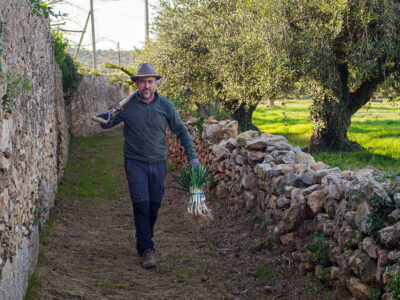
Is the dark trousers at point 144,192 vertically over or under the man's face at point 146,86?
under

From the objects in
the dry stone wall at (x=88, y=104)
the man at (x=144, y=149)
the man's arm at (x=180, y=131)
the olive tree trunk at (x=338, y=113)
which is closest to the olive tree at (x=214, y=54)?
the olive tree trunk at (x=338, y=113)

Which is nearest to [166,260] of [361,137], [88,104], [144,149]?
[144,149]

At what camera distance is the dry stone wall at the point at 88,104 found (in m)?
14.6

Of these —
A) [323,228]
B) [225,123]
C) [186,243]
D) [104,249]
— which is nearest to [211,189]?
[225,123]

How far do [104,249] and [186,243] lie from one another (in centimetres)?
107

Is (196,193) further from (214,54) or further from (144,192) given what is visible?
(214,54)

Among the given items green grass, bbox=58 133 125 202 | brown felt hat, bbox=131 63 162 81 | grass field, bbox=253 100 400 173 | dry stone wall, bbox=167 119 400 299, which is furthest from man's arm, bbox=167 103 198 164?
green grass, bbox=58 133 125 202

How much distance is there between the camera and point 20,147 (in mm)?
3996

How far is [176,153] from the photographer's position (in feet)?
35.3

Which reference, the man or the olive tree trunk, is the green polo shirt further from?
the olive tree trunk

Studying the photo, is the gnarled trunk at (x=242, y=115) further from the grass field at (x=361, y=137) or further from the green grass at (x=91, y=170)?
the green grass at (x=91, y=170)

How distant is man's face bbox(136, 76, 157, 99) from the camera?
496cm

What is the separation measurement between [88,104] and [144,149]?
41.6 feet

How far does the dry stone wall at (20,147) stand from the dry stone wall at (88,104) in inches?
294
